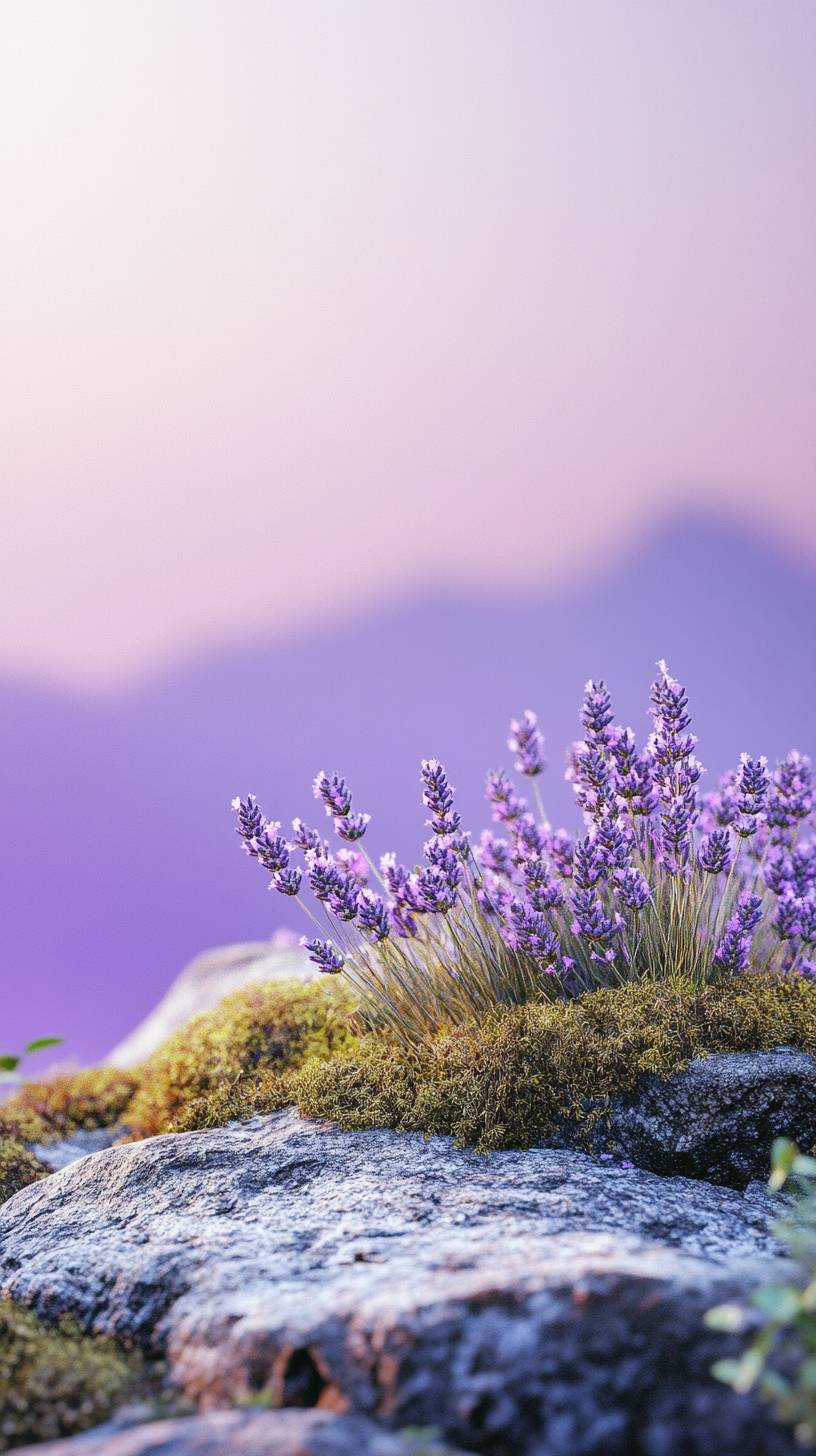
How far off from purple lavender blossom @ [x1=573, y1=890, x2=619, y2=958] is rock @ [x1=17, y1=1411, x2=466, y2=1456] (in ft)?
8.10

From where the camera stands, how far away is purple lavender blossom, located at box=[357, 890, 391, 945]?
4.27 metres

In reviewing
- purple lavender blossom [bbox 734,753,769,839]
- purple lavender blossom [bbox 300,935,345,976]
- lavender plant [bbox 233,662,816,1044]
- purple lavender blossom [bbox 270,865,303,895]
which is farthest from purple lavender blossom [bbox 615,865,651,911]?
purple lavender blossom [bbox 270,865,303,895]

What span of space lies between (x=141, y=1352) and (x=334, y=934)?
2316mm

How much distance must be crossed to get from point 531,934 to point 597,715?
0.98 m

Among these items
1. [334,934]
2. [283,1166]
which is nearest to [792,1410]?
[283,1166]

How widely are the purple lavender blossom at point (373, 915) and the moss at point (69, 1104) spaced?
3.97 metres

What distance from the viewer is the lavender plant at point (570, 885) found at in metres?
4.31

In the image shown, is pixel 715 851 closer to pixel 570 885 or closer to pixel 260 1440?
pixel 570 885

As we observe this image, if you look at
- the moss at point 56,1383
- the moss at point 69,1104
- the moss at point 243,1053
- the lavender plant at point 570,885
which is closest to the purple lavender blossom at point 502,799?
the lavender plant at point 570,885

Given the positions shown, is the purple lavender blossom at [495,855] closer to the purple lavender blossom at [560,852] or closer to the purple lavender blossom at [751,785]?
the purple lavender blossom at [560,852]

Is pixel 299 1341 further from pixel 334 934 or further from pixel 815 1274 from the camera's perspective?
pixel 334 934

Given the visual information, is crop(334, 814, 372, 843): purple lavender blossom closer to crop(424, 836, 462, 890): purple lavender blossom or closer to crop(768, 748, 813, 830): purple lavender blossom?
crop(424, 836, 462, 890): purple lavender blossom

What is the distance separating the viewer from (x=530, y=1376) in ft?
6.59

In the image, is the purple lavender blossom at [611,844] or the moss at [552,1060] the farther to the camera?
the purple lavender blossom at [611,844]
